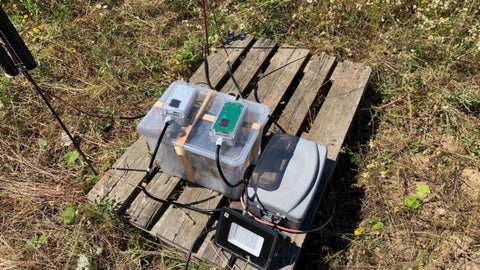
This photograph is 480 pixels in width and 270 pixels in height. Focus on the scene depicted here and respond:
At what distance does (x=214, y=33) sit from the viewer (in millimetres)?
3053

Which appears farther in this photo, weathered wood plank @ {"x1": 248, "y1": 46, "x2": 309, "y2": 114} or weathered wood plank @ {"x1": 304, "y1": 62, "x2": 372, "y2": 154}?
weathered wood plank @ {"x1": 248, "y1": 46, "x2": 309, "y2": 114}

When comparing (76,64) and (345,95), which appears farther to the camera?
(76,64)

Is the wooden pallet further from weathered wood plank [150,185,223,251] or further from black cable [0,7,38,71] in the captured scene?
black cable [0,7,38,71]

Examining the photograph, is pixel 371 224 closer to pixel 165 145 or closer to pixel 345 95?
pixel 345 95

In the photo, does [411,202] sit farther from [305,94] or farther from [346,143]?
[305,94]

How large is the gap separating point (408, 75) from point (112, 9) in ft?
9.24

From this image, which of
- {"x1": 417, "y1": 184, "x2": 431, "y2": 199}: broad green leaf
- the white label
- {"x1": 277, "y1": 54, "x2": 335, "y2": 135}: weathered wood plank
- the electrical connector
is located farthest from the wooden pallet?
{"x1": 417, "y1": 184, "x2": 431, "y2": 199}: broad green leaf

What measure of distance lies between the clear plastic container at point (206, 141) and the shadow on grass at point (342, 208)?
60cm

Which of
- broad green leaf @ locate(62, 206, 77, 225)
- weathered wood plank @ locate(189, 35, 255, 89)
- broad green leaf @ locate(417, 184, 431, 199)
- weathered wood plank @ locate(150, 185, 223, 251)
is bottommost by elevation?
broad green leaf @ locate(417, 184, 431, 199)

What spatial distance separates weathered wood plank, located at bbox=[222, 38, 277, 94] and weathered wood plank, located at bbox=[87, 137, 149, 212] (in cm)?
76

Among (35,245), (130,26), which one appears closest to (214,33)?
(130,26)

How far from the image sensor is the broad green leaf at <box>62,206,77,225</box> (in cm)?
219

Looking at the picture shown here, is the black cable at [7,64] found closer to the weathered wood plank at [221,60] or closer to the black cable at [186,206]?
the black cable at [186,206]

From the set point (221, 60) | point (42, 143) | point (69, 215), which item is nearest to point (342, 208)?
point (221, 60)
